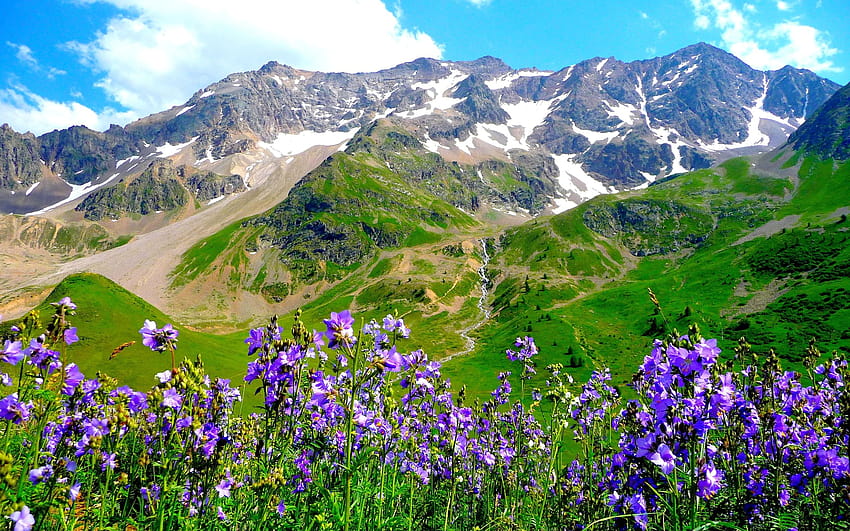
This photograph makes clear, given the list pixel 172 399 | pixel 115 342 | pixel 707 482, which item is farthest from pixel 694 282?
pixel 172 399

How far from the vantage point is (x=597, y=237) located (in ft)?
650

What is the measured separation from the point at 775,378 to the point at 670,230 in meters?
218

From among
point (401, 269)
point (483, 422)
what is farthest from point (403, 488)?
point (401, 269)

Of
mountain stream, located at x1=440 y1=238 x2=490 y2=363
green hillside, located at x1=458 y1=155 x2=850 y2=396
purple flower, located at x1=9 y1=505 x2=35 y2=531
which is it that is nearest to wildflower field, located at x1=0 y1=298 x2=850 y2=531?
purple flower, located at x1=9 y1=505 x2=35 y2=531

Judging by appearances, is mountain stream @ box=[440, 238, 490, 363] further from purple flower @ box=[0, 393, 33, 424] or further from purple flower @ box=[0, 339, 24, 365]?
purple flower @ box=[0, 339, 24, 365]

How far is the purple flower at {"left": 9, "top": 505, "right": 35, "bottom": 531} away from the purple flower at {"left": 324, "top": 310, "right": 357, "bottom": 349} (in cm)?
253

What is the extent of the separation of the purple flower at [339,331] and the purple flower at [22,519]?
253cm

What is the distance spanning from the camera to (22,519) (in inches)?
118

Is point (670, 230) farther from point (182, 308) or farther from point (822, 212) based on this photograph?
point (182, 308)

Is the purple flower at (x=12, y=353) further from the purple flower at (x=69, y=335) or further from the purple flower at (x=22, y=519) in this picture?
the purple flower at (x=22, y=519)

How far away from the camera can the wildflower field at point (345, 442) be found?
150 inches

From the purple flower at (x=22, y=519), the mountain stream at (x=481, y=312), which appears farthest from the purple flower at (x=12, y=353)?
the mountain stream at (x=481, y=312)

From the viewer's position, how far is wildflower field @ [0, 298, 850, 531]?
150 inches

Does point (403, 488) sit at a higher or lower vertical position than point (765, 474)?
lower
